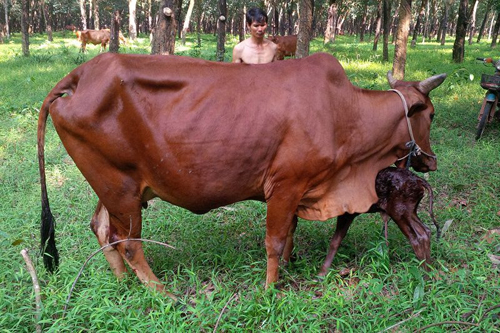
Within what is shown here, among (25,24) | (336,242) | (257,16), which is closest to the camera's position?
(336,242)

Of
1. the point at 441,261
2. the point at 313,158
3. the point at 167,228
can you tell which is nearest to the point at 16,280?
the point at 167,228

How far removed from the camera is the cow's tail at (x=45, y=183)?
3.30m

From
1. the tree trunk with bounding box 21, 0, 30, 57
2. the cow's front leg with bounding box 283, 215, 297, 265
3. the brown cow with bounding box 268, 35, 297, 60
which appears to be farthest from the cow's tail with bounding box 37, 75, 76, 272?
the brown cow with bounding box 268, 35, 297, 60

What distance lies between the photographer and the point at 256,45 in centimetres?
513

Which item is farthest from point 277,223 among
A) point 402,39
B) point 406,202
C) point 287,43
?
point 287,43

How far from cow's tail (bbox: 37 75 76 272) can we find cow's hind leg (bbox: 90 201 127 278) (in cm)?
36

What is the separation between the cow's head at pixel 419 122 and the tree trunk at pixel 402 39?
21.6 ft

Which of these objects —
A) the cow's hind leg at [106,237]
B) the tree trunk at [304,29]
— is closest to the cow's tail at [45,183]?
the cow's hind leg at [106,237]

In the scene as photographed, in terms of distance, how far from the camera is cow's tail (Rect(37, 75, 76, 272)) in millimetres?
3297

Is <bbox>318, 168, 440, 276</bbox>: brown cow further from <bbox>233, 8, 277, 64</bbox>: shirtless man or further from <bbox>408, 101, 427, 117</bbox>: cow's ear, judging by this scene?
<bbox>233, 8, 277, 64</bbox>: shirtless man

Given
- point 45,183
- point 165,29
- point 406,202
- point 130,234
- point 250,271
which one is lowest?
point 250,271

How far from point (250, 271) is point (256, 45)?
2737 mm

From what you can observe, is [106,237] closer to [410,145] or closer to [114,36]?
[410,145]

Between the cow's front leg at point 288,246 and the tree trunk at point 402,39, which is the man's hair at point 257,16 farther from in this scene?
the tree trunk at point 402,39
